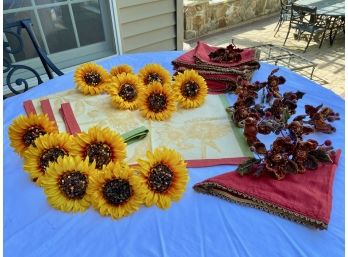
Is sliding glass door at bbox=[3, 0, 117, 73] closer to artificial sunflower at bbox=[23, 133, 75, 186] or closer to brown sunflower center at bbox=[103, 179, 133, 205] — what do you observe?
artificial sunflower at bbox=[23, 133, 75, 186]

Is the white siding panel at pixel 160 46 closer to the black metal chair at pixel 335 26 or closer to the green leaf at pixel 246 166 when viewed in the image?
the green leaf at pixel 246 166

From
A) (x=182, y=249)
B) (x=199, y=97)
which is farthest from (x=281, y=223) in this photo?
(x=199, y=97)

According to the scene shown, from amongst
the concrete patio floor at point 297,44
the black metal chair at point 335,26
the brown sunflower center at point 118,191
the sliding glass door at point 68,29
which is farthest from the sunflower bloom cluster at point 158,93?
the black metal chair at point 335,26

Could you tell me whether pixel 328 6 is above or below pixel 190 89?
below

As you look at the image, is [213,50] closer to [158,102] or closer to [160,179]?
[158,102]

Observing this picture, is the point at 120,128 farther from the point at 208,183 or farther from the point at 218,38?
the point at 218,38

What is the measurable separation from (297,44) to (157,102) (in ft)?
14.5

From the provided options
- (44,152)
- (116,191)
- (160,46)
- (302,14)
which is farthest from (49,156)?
(302,14)

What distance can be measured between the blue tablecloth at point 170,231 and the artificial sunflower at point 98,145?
149mm

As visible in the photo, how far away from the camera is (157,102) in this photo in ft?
3.65

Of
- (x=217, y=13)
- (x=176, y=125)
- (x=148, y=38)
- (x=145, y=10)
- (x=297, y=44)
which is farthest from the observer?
(x=217, y=13)

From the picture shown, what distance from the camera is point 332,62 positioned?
12.9ft

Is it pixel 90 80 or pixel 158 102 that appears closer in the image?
pixel 158 102

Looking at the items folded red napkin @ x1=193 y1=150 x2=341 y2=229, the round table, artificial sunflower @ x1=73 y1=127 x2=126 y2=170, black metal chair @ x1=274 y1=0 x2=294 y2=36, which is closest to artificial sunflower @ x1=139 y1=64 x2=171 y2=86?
artificial sunflower @ x1=73 y1=127 x2=126 y2=170
